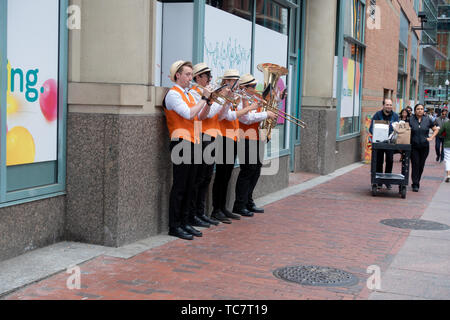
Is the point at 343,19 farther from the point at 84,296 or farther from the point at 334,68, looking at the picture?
the point at 84,296

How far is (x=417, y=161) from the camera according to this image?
39.7ft

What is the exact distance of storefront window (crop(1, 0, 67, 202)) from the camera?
5.58 metres

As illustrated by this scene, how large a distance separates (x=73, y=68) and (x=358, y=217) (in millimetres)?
4710

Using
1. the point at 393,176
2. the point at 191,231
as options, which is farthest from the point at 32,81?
the point at 393,176

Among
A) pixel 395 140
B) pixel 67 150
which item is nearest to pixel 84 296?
pixel 67 150

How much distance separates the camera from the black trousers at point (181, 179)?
264 inches

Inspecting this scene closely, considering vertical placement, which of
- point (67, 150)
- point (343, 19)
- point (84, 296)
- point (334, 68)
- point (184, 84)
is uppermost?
point (343, 19)

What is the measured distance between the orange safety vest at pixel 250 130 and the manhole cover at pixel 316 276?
2.82 metres

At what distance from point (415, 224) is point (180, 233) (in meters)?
3.55

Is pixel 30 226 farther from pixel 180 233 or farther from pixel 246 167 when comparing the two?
pixel 246 167

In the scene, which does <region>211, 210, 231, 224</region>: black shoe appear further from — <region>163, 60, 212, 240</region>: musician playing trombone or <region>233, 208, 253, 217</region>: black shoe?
<region>163, 60, 212, 240</region>: musician playing trombone

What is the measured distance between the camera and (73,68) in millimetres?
6367

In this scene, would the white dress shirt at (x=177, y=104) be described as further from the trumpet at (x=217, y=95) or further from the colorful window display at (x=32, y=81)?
the colorful window display at (x=32, y=81)

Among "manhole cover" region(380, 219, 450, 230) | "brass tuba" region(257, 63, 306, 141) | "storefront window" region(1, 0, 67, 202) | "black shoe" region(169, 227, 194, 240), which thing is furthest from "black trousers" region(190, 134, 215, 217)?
"manhole cover" region(380, 219, 450, 230)
